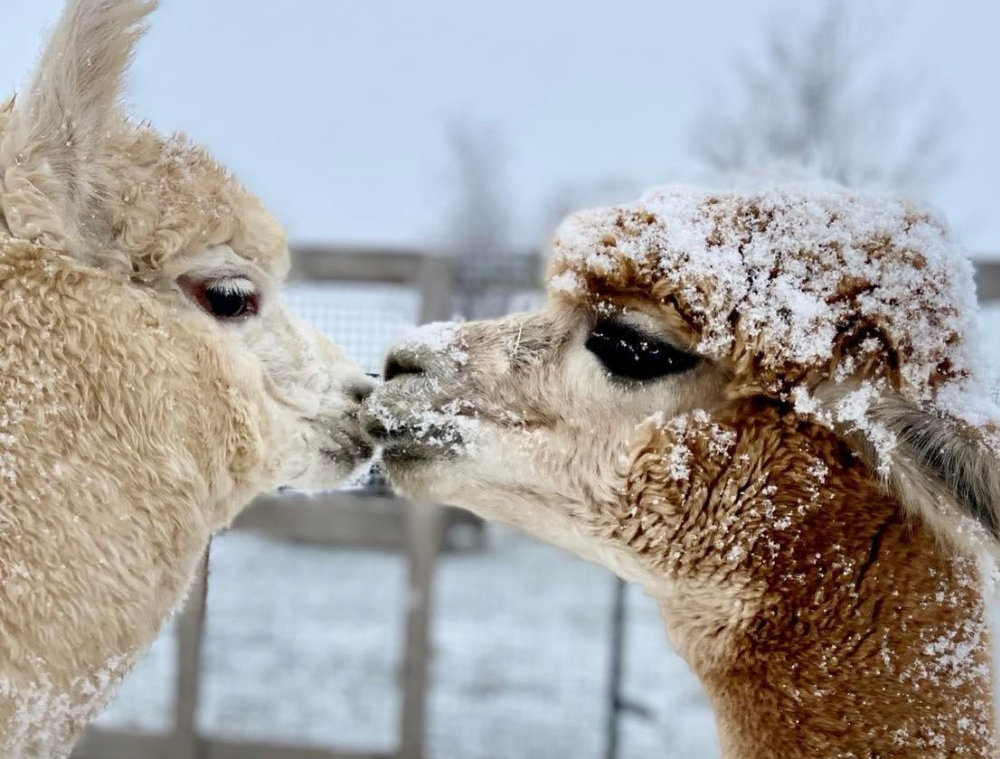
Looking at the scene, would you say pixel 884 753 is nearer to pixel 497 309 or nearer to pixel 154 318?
pixel 154 318

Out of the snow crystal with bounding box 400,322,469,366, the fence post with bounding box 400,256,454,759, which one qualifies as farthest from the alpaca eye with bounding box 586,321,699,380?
the fence post with bounding box 400,256,454,759

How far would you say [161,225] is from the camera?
1.43 m

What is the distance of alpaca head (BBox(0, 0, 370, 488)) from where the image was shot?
4.37 feet

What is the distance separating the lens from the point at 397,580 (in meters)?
6.68

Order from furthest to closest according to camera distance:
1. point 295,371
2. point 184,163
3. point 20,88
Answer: point 295,371
point 184,163
point 20,88

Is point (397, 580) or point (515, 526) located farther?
point (397, 580)

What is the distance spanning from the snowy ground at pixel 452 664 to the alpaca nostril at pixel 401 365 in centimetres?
274

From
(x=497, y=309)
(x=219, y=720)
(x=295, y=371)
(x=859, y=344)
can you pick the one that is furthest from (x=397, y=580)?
(x=859, y=344)

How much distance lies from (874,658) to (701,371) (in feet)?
1.54

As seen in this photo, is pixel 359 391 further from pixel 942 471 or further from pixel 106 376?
pixel 942 471

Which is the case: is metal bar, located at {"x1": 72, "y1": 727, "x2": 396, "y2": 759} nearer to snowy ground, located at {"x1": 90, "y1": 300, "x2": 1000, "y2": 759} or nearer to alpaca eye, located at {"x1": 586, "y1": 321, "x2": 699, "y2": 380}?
snowy ground, located at {"x1": 90, "y1": 300, "x2": 1000, "y2": 759}

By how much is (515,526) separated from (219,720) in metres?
3.84

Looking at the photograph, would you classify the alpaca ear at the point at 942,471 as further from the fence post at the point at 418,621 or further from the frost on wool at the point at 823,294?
the fence post at the point at 418,621

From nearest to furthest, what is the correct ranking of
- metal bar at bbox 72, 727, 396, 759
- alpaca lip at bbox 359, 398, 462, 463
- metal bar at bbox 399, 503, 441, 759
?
1. alpaca lip at bbox 359, 398, 462, 463
2. metal bar at bbox 399, 503, 441, 759
3. metal bar at bbox 72, 727, 396, 759
